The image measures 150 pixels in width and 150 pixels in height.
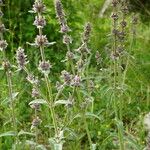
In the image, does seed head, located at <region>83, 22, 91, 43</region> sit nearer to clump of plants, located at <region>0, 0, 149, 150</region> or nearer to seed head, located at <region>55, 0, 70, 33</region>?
clump of plants, located at <region>0, 0, 149, 150</region>

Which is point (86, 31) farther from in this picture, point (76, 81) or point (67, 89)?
point (67, 89)

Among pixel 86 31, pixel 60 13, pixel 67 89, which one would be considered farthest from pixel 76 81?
pixel 67 89

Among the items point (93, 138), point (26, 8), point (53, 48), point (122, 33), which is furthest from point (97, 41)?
point (122, 33)

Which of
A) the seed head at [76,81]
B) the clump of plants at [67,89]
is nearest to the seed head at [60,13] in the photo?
the clump of plants at [67,89]

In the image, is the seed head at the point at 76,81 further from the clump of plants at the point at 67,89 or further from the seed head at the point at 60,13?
the seed head at the point at 60,13

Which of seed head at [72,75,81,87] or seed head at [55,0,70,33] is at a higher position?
seed head at [55,0,70,33]

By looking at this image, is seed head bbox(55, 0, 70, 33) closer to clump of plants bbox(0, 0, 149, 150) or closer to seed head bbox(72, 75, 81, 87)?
clump of plants bbox(0, 0, 149, 150)

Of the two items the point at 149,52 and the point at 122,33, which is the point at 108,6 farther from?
the point at 122,33

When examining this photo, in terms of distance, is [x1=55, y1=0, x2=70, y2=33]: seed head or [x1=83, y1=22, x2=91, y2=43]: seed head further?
[x1=83, y1=22, x2=91, y2=43]: seed head

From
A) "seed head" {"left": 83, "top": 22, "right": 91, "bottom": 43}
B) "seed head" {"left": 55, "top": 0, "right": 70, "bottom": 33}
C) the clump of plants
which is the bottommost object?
the clump of plants

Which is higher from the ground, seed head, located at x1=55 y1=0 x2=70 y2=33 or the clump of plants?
seed head, located at x1=55 y1=0 x2=70 y2=33

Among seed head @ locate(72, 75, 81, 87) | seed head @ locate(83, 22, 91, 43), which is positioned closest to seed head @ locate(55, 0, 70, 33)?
seed head @ locate(83, 22, 91, 43)

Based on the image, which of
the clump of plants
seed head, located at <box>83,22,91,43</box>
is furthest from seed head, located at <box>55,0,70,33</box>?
seed head, located at <box>83,22,91,43</box>

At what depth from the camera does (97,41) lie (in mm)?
5703
